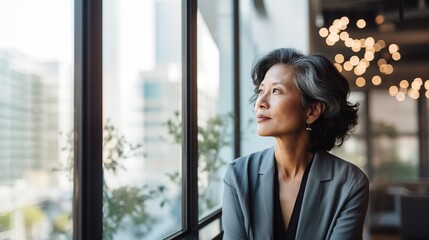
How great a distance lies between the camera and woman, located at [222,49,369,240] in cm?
148

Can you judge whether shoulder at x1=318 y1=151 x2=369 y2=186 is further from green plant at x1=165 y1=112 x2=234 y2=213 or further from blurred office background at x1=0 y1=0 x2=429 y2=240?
green plant at x1=165 y1=112 x2=234 y2=213

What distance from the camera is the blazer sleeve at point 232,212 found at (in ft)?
4.94

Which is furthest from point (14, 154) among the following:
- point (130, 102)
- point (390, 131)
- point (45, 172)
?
point (390, 131)

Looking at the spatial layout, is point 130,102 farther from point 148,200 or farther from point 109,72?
point 148,200

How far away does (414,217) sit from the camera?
6262 millimetres

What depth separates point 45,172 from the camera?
1.56m

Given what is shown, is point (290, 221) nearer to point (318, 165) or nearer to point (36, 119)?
point (318, 165)

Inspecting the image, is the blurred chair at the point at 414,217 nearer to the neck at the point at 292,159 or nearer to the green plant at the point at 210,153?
the green plant at the point at 210,153

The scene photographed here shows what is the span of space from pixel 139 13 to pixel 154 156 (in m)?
0.77

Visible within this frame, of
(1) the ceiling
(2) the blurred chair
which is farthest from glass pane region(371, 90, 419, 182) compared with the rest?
(2) the blurred chair

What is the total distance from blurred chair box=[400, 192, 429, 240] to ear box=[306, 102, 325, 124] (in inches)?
205

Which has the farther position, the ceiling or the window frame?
the ceiling

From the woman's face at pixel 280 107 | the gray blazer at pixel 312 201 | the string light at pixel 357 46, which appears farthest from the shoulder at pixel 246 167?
the string light at pixel 357 46

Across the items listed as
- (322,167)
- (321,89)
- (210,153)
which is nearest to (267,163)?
(322,167)
